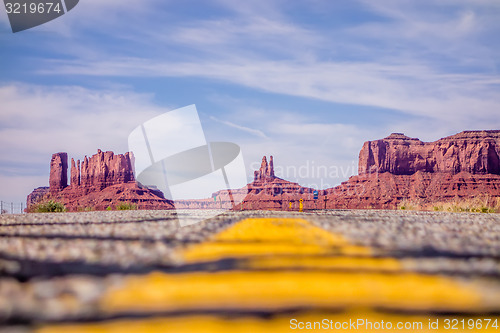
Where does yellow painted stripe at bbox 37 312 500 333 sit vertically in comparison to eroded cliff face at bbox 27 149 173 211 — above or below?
below

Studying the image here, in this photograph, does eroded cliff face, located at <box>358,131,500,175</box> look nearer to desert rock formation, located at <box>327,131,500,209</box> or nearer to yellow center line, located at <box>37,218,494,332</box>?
desert rock formation, located at <box>327,131,500,209</box>

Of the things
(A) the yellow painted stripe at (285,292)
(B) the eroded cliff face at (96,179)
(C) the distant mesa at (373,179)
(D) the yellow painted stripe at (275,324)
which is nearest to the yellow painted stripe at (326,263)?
(A) the yellow painted stripe at (285,292)

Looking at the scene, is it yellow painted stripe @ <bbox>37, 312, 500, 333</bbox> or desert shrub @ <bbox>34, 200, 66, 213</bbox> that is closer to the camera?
yellow painted stripe @ <bbox>37, 312, 500, 333</bbox>

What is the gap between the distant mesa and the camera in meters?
104

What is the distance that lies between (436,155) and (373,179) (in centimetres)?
2008

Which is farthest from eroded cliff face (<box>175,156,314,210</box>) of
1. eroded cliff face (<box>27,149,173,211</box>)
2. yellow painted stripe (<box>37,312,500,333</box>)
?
yellow painted stripe (<box>37,312,500,333</box>)

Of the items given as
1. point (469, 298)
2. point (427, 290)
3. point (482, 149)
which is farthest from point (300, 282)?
point (482, 149)

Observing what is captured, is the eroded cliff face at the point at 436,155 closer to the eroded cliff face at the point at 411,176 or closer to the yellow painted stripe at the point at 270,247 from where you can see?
the eroded cliff face at the point at 411,176

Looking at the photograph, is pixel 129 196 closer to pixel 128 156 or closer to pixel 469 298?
pixel 128 156

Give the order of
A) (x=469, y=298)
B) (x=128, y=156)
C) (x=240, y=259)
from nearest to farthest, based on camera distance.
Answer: (x=469, y=298), (x=240, y=259), (x=128, y=156)

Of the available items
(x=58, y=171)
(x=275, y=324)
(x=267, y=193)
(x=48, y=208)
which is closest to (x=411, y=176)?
(x=267, y=193)

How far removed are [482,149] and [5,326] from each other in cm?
12740

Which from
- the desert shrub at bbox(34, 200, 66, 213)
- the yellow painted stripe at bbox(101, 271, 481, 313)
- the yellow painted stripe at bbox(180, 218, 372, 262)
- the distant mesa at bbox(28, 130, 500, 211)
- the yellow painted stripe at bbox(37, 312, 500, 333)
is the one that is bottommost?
the yellow painted stripe at bbox(37, 312, 500, 333)

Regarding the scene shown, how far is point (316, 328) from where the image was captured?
12.9 feet
